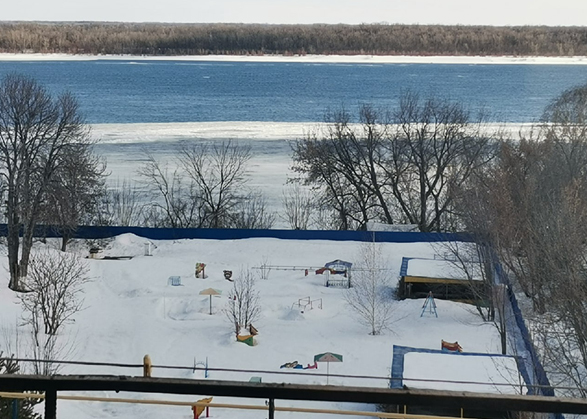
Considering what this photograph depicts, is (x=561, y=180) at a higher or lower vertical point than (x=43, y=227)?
higher

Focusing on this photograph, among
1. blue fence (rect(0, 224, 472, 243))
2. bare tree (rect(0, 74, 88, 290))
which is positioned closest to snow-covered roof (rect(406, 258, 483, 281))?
blue fence (rect(0, 224, 472, 243))

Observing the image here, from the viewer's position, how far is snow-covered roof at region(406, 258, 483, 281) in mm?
18880

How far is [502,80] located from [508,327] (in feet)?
306

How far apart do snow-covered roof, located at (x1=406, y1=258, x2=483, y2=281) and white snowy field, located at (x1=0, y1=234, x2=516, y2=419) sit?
0.76m

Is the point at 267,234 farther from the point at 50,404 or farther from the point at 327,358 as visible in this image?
the point at 50,404

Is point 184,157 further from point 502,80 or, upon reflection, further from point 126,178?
point 502,80

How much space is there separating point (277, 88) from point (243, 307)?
76600 millimetres

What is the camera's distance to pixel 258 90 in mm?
88812

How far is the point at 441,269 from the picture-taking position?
2002 centimetres

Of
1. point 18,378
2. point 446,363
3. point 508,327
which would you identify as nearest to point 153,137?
point 508,327

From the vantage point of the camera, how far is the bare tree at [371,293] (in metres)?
17.1

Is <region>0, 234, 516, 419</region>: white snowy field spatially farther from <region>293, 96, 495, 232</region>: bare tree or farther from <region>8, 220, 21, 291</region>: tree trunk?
<region>293, 96, 495, 232</region>: bare tree

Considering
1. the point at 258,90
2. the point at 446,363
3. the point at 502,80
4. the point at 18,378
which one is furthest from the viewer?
the point at 502,80

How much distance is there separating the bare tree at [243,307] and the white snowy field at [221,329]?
0.20m
